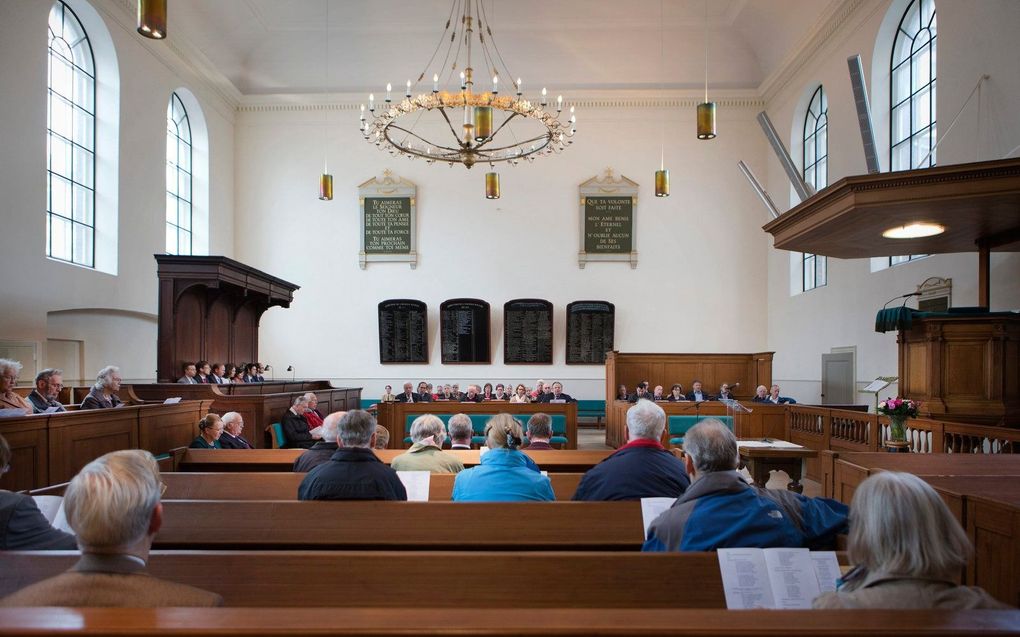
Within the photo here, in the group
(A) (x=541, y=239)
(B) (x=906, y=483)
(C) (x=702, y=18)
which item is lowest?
(B) (x=906, y=483)

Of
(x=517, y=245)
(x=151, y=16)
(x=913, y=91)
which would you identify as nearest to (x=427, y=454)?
(x=151, y=16)

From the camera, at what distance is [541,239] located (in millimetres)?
14172

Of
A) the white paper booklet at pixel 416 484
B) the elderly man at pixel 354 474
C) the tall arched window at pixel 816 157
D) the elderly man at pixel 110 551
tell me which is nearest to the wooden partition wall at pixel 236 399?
the white paper booklet at pixel 416 484

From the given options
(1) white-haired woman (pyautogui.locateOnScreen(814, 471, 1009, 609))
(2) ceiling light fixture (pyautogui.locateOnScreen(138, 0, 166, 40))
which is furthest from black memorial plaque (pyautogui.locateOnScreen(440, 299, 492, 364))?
(1) white-haired woman (pyautogui.locateOnScreen(814, 471, 1009, 609))

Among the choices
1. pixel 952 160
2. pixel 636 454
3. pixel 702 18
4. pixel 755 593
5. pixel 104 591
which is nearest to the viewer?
pixel 104 591

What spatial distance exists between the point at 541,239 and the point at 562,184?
3.93ft

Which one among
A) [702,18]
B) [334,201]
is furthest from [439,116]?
[702,18]

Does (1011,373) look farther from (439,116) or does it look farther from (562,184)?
(439,116)

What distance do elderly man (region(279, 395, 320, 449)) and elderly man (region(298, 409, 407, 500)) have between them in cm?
462

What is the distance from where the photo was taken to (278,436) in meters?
7.60

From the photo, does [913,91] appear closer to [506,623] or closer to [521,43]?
[521,43]

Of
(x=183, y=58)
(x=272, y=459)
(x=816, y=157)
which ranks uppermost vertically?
(x=183, y=58)

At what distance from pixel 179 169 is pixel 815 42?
11239mm

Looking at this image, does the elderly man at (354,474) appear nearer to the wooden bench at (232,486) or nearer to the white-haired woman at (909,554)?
the wooden bench at (232,486)
